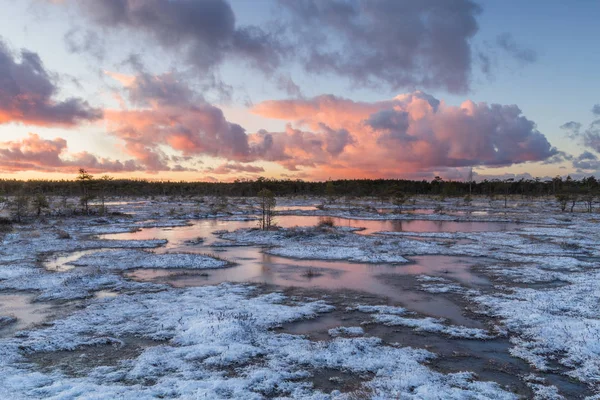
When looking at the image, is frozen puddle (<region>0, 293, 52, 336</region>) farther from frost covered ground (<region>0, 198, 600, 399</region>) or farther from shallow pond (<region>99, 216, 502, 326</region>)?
shallow pond (<region>99, 216, 502, 326</region>)

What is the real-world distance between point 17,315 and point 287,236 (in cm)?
2280

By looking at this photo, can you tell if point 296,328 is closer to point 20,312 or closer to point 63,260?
point 20,312

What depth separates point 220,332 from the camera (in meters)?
11.9

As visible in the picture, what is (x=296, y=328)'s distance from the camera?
13039 mm

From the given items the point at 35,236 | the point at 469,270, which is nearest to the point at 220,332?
the point at 469,270

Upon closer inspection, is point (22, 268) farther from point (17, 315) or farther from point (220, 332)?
point (220, 332)

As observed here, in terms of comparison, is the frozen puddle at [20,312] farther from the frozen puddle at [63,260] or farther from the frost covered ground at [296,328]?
the frozen puddle at [63,260]

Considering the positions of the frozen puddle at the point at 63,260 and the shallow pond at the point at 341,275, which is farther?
the frozen puddle at the point at 63,260

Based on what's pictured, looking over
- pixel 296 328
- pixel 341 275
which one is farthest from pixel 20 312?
pixel 341 275

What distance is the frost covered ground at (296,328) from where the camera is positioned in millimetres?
9039

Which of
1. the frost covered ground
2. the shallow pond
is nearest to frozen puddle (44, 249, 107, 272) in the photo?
the frost covered ground

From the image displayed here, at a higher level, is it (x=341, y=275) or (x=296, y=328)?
(x=296, y=328)

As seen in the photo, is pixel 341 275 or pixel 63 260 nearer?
pixel 341 275

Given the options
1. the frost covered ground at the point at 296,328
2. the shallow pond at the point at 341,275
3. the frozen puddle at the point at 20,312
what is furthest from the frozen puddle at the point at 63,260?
the frozen puddle at the point at 20,312
